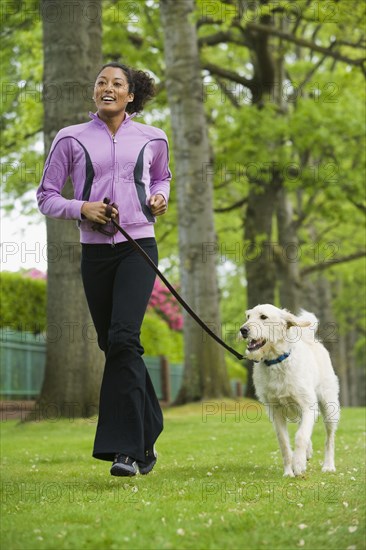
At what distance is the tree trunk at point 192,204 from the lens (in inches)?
679

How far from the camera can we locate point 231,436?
11.3m

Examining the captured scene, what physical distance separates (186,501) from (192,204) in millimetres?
12978

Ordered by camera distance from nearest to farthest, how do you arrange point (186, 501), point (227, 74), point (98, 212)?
point (186, 501) < point (98, 212) < point (227, 74)

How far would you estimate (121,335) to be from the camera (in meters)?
6.00

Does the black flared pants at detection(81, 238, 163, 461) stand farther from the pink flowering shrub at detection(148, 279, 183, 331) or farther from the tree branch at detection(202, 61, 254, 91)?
the pink flowering shrub at detection(148, 279, 183, 331)

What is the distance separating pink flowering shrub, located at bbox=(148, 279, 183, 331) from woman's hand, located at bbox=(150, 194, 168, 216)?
24.7 m

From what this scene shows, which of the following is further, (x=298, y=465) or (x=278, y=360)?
(x=278, y=360)

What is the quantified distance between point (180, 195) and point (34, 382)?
16.4 ft

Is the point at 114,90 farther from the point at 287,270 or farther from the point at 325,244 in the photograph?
the point at 325,244

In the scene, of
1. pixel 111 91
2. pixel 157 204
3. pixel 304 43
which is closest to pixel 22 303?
pixel 304 43

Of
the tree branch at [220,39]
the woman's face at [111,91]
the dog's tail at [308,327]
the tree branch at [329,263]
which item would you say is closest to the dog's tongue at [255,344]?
the dog's tail at [308,327]

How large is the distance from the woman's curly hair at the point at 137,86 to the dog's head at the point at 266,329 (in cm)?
195

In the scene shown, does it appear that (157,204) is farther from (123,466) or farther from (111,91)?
→ (123,466)

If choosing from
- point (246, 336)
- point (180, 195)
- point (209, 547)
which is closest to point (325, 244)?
point (180, 195)
